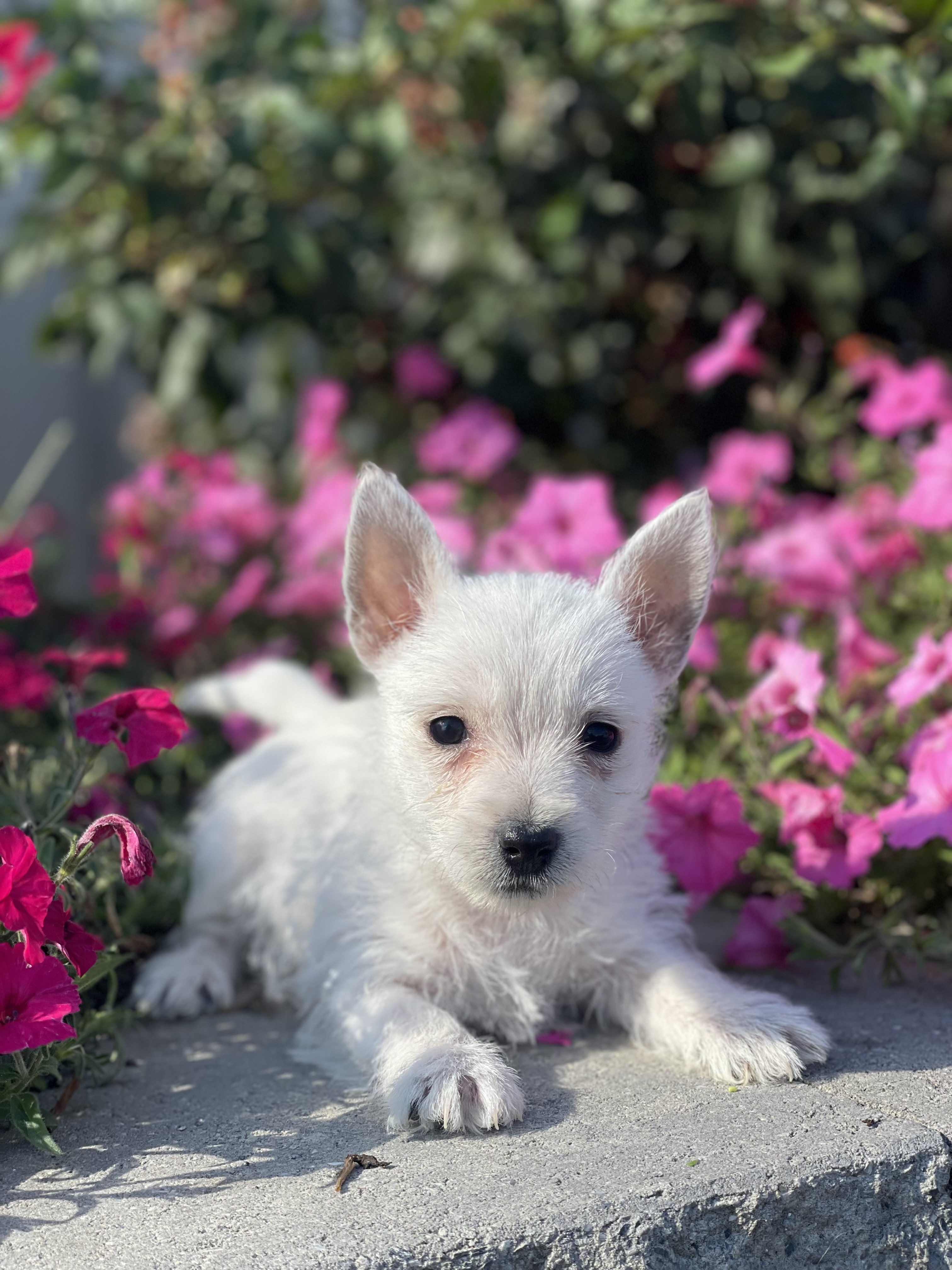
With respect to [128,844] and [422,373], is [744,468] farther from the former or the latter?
[128,844]

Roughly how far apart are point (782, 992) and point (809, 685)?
670mm

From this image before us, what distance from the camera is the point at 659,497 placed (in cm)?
427

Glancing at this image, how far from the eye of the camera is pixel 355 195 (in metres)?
4.97

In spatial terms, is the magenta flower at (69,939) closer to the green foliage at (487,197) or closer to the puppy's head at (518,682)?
the puppy's head at (518,682)

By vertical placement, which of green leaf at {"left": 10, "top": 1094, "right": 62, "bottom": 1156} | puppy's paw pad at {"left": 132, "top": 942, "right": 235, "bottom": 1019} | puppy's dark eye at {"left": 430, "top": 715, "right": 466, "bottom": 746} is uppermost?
puppy's dark eye at {"left": 430, "top": 715, "right": 466, "bottom": 746}

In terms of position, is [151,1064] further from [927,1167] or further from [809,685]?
[809,685]

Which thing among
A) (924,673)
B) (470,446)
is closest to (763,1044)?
(924,673)

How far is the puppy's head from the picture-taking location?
206 centimetres

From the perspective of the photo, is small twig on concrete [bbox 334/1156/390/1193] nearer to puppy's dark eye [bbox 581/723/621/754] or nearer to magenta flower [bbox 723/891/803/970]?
puppy's dark eye [bbox 581/723/621/754]

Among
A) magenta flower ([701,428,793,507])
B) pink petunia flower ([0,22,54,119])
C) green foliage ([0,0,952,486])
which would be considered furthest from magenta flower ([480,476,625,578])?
pink petunia flower ([0,22,54,119])

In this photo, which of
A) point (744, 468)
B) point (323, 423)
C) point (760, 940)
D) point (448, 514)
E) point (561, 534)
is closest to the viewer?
point (760, 940)

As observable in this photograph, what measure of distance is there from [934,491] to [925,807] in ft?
4.00

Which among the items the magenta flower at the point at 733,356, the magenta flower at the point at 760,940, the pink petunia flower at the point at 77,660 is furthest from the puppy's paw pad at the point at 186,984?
the magenta flower at the point at 733,356

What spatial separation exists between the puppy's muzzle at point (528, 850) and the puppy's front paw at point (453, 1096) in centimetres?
32
